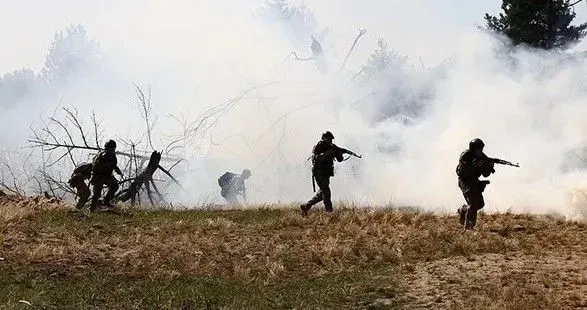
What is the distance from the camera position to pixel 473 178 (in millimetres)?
11914

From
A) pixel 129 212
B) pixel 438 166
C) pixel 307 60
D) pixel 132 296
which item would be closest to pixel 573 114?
pixel 438 166

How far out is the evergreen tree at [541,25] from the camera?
2642cm

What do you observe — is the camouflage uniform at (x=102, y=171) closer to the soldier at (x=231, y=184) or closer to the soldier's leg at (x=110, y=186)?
the soldier's leg at (x=110, y=186)

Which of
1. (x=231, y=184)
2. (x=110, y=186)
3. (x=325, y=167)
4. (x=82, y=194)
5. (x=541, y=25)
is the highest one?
(x=541, y=25)

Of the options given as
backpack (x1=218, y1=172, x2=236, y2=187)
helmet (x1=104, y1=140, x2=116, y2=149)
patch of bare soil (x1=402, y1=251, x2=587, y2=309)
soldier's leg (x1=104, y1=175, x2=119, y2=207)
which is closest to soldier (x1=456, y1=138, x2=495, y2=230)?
patch of bare soil (x1=402, y1=251, x2=587, y2=309)

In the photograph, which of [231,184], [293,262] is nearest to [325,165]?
[293,262]

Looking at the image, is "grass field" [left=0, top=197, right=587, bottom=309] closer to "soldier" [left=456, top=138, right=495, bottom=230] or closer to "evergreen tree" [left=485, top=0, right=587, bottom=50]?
"soldier" [left=456, top=138, right=495, bottom=230]

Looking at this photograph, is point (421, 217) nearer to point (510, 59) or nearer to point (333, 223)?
point (333, 223)

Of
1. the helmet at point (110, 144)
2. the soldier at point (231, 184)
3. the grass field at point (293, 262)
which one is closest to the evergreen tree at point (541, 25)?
the soldier at point (231, 184)

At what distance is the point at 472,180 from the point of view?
11922 millimetres

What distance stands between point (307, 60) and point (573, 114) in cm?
1944

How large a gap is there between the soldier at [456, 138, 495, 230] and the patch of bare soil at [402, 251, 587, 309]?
91.9 inches

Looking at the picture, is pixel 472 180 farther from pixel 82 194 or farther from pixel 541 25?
pixel 541 25

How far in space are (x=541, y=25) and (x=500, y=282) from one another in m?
21.8
